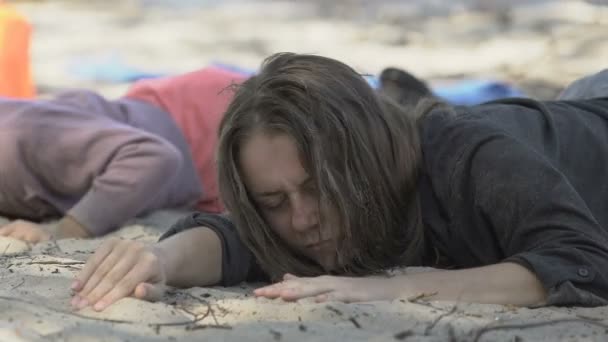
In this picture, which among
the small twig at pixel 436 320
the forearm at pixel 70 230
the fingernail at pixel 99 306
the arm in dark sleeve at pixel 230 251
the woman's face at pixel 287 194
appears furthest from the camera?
the forearm at pixel 70 230

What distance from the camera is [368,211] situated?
7.13ft

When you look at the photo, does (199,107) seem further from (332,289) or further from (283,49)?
(283,49)

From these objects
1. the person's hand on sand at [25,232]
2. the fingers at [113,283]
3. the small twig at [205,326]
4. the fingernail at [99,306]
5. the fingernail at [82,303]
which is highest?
the small twig at [205,326]

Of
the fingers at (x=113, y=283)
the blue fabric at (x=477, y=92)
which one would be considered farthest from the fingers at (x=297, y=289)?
the blue fabric at (x=477, y=92)

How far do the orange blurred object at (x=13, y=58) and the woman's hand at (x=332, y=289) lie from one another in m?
2.83

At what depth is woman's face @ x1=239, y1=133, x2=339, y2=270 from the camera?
2.11 m

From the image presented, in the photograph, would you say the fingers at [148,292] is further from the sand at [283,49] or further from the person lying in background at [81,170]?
the person lying in background at [81,170]

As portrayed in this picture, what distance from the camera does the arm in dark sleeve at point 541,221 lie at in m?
1.99

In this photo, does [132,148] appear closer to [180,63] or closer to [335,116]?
[335,116]

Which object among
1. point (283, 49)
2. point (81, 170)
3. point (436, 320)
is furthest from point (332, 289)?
point (283, 49)

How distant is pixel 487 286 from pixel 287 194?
1.42ft

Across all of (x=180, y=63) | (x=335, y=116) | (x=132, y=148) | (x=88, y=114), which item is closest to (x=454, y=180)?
(x=335, y=116)

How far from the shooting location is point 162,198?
3.46 meters

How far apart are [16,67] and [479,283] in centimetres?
303
